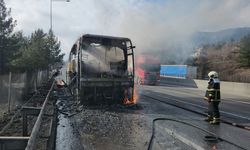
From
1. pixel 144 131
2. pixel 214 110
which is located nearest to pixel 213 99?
pixel 214 110

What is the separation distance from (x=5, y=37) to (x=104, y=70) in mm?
23705

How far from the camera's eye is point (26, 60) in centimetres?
3953

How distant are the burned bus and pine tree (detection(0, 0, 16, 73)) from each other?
828 inches

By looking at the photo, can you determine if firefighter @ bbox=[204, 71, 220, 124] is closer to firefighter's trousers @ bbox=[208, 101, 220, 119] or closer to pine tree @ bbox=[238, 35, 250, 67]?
firefighter's trousers @ bbox=[208, 101, 220, 119]

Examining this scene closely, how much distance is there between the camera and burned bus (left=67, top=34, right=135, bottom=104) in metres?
15.1

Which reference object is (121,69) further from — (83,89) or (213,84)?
(213,84)

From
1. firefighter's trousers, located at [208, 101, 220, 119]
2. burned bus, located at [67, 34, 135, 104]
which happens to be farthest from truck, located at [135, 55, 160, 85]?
firefighter's trousers, located at [208, 101, 220, 119]

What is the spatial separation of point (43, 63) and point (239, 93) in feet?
84.9

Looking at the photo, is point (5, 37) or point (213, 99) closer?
point (213, 99)

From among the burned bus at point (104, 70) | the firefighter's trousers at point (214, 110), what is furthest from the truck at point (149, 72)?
the firefighter's trousers at point (214, 110)

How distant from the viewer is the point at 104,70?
1585cm

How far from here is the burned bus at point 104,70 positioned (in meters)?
15.1

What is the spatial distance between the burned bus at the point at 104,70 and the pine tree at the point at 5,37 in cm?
2102

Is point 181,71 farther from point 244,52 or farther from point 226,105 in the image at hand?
point 226,105
